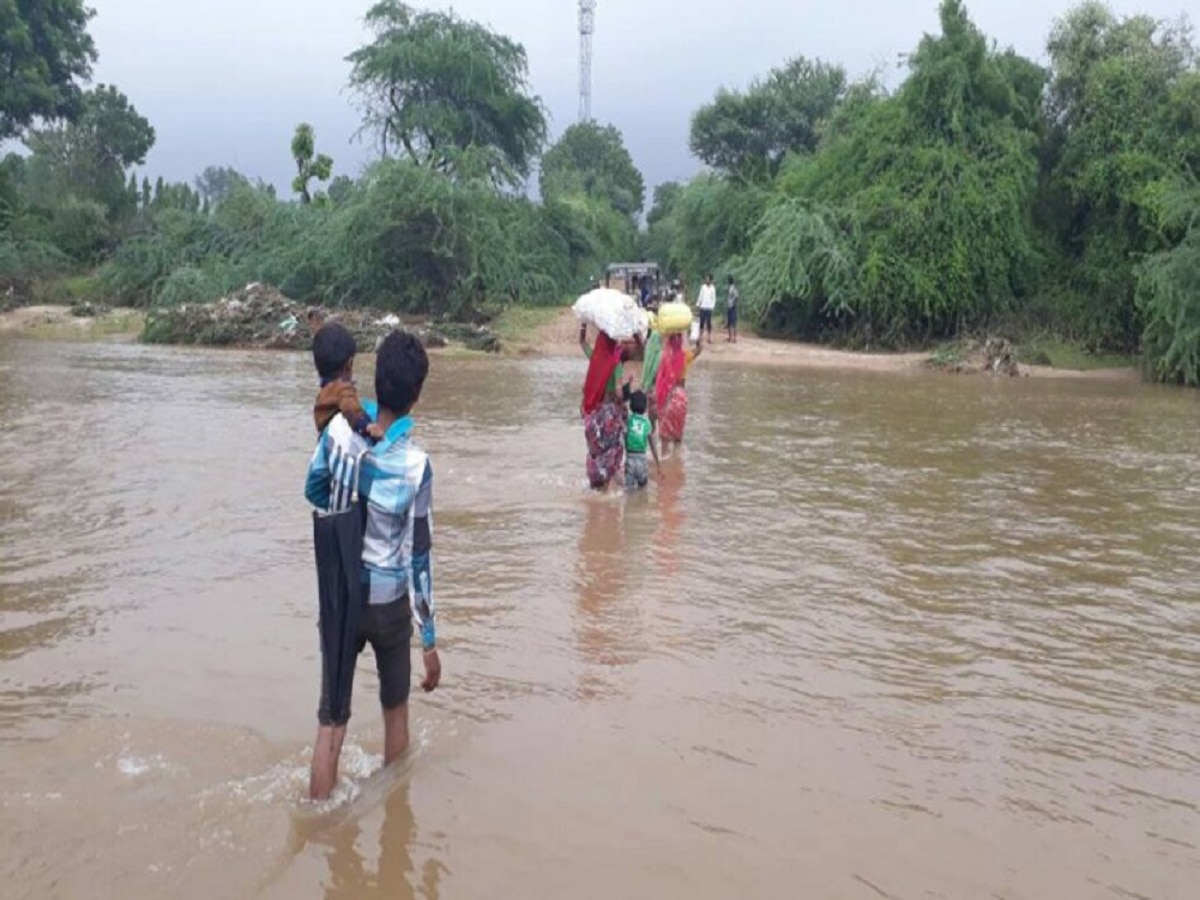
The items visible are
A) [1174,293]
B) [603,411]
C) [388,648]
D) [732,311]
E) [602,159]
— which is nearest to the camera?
[388,648]

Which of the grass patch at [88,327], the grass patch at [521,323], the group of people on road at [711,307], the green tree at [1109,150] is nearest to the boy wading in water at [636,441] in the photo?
the group of people on road at [711,307]

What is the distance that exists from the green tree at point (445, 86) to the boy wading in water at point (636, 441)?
27480 mm

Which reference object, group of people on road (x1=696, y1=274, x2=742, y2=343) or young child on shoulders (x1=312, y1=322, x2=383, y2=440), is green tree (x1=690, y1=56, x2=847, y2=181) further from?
young child on shoulders (x1=312, y1=322, x2=383, y2=440)

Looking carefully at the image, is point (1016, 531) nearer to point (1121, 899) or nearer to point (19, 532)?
point (1121, 899)

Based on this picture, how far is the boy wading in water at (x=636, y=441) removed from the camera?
384 inches

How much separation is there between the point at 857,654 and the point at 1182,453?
9304 millimetres

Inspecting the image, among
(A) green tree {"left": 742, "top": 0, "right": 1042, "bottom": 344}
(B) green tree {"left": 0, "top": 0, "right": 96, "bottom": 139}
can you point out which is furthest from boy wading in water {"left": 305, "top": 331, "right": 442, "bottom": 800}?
(B) green tree {"left": 0, "top": 0, "right": 96, "bottom": 139}

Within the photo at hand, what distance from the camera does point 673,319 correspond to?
10.8 meters

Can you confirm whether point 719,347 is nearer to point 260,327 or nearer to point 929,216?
point 929,216

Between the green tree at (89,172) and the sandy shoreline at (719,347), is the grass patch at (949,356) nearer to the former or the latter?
the sandy shoreline at (719,347)

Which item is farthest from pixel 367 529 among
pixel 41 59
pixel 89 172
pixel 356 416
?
pixel 41 59

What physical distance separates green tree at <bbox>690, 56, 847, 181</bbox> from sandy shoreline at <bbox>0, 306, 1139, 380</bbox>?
49.7 ft

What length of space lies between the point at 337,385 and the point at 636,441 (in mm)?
5778

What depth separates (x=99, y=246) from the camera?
40688 millimetres
